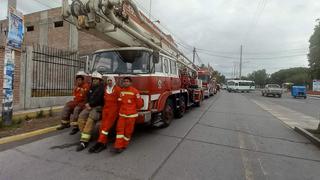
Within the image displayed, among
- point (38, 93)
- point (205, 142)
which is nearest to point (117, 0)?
point (205, 142)

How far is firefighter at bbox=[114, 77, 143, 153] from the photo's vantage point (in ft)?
18.7

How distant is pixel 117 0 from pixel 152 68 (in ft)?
6.56

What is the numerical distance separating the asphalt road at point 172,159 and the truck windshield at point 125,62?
1.86 meters

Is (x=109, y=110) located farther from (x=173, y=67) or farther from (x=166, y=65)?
(x=173, y=67)

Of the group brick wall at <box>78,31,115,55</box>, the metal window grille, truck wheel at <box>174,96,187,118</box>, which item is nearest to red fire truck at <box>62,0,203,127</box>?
truck wheel at <box>174,96,187,118</box>

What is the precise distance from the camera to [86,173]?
4.41 metres

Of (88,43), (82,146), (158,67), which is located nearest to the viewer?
(82,146)

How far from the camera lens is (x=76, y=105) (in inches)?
287

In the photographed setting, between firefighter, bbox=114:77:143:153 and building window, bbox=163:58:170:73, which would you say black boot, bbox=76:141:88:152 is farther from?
building window, bbox=163:58:170:73

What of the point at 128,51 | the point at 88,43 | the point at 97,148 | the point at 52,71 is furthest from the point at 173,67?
the point at 88,43

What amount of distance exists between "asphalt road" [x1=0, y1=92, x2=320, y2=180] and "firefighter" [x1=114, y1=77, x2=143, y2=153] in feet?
1.14

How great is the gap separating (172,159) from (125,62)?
3.10 meters

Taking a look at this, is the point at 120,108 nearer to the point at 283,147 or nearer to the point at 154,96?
the point at 154,96

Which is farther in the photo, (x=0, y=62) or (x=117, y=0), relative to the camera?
(x=0, y=62)
